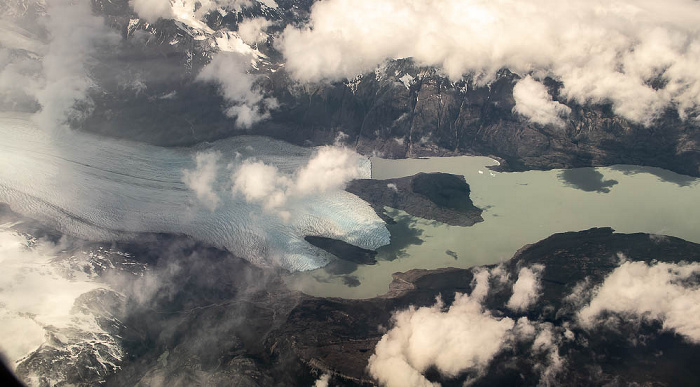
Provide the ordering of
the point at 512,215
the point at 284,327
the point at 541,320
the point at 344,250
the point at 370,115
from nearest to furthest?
the point at 284,327 → the point at 541,320 → the point at 344,250 → the point at 512,215 → the point at 370,115

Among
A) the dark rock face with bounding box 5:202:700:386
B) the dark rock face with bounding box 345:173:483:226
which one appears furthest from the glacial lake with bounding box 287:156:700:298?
the dark rock face with bounding box 5:202:700:386

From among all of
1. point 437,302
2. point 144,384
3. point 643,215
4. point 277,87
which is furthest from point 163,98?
point 643,215

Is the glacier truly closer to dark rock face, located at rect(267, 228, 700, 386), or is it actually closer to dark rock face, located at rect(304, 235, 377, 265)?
dark rock face, located at rect(304, 235, 377, 265)

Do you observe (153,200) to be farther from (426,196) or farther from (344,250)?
(426,196)

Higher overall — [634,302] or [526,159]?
[526,159]

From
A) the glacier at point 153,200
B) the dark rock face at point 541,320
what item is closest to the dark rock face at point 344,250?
the glacier at point 153,200

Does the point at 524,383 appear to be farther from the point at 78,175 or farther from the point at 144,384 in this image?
the point at 78,175

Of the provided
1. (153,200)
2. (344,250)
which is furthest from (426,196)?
(153,200)
